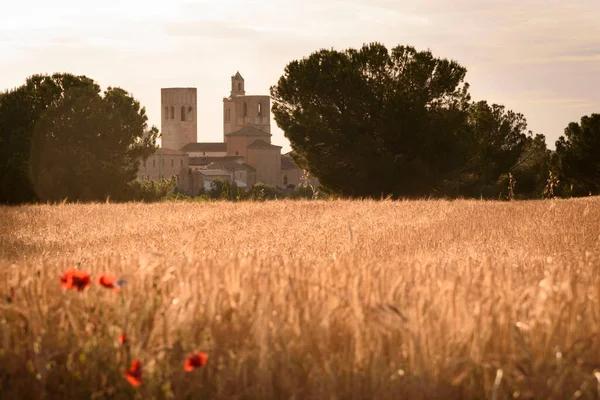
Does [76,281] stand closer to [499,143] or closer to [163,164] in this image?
[499,143]

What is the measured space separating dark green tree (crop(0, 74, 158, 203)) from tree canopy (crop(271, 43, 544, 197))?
1175 centimetres

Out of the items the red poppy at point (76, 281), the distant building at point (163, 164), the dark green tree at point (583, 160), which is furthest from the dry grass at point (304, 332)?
the distant building at point (163, 164)

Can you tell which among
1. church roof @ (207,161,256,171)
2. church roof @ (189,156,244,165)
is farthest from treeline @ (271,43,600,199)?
church roof @ (189,156,244,165)

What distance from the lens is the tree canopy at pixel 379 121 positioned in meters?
40.0

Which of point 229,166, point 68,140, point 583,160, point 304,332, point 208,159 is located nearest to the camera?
point 304,332

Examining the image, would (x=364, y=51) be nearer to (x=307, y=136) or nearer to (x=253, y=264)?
(x=307, y=136)

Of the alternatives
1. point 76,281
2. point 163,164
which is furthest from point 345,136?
point 163,164

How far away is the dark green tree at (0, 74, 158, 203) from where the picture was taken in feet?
150

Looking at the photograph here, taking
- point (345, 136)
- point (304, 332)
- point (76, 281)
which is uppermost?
point (345, 136)

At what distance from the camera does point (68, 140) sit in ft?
161

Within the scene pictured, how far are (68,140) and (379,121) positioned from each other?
17.8 meters

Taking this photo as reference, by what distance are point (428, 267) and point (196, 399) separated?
7.50 feet

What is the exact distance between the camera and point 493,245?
10695 millimetres

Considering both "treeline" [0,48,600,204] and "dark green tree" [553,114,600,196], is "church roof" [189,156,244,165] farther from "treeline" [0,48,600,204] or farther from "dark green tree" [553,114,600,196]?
"dark green tree" [553,114,600,196]
